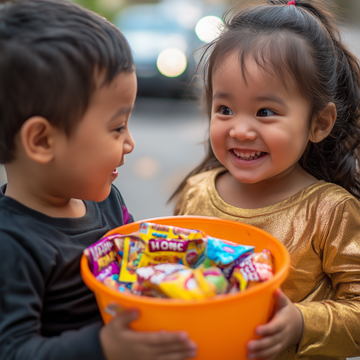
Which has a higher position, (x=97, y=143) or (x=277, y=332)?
(x=97, y=143)

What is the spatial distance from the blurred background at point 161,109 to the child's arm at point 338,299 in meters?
1.95

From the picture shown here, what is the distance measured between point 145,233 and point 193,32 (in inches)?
241

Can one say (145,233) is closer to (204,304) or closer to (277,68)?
(204,304)

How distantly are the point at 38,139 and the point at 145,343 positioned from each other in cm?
48

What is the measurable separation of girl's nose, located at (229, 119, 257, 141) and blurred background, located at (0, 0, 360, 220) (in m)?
1.87

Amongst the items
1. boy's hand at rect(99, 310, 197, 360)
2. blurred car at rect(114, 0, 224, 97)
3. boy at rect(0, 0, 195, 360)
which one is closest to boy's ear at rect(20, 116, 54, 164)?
boy at rect(0, 0, 195, 360)

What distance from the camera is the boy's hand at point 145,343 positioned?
2.38ft

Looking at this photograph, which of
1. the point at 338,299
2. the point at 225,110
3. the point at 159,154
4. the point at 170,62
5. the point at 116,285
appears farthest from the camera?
the point at 170,62

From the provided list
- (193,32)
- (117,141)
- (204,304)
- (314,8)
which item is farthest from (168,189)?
(193,32)

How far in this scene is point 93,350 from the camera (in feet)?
2.59

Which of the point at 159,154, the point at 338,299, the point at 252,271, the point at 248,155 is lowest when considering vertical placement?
the point at 159,154

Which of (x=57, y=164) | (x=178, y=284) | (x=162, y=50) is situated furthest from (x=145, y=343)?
(x=162, y=50)

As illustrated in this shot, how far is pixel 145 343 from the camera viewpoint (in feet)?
2.42

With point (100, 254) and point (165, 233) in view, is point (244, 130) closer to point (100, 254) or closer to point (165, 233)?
point (165, 233)
